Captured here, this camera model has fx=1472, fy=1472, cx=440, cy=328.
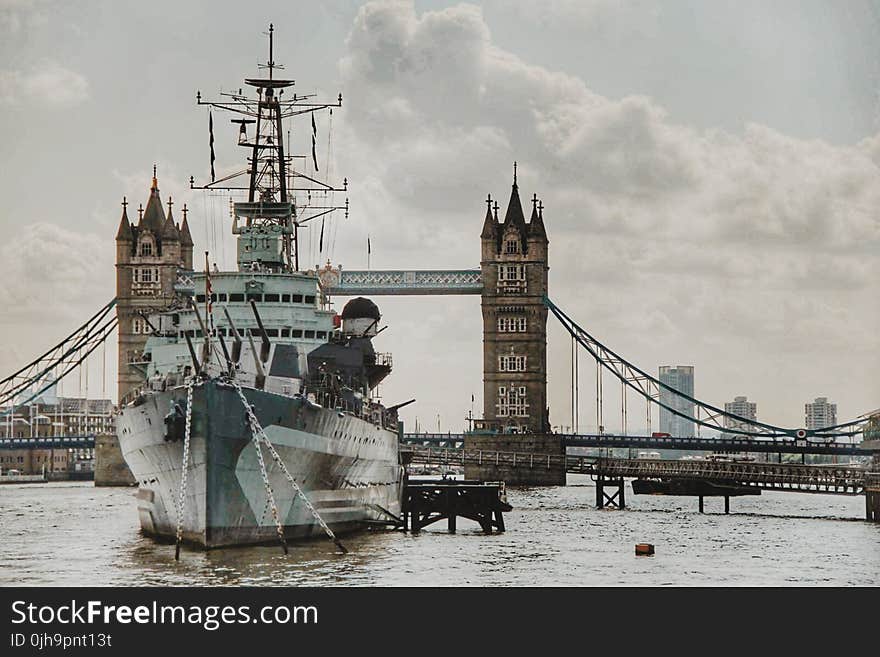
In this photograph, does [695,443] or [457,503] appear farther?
[695,443]

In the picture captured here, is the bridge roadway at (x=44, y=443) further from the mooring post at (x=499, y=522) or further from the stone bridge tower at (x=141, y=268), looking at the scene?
the mooring post at (x=499, y=522)

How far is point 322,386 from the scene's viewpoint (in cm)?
5300

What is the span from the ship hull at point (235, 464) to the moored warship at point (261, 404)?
0.05m

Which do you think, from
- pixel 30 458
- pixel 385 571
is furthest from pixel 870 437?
pixel 30 458

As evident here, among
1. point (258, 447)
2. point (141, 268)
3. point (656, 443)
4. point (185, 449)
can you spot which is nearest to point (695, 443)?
point (656, 443)

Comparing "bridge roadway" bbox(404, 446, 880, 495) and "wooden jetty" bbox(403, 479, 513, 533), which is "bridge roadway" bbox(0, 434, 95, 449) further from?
"wooden jetty" bbox(403, 479, 513, 533)

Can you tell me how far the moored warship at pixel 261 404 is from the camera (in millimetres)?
45312

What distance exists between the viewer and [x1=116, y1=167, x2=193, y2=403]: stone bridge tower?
145 metres

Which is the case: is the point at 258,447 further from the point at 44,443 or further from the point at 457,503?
the point at 44,443

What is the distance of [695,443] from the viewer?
424 ft

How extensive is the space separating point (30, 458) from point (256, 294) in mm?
139273

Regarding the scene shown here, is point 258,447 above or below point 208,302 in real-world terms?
below

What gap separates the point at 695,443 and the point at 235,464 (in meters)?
88.9
